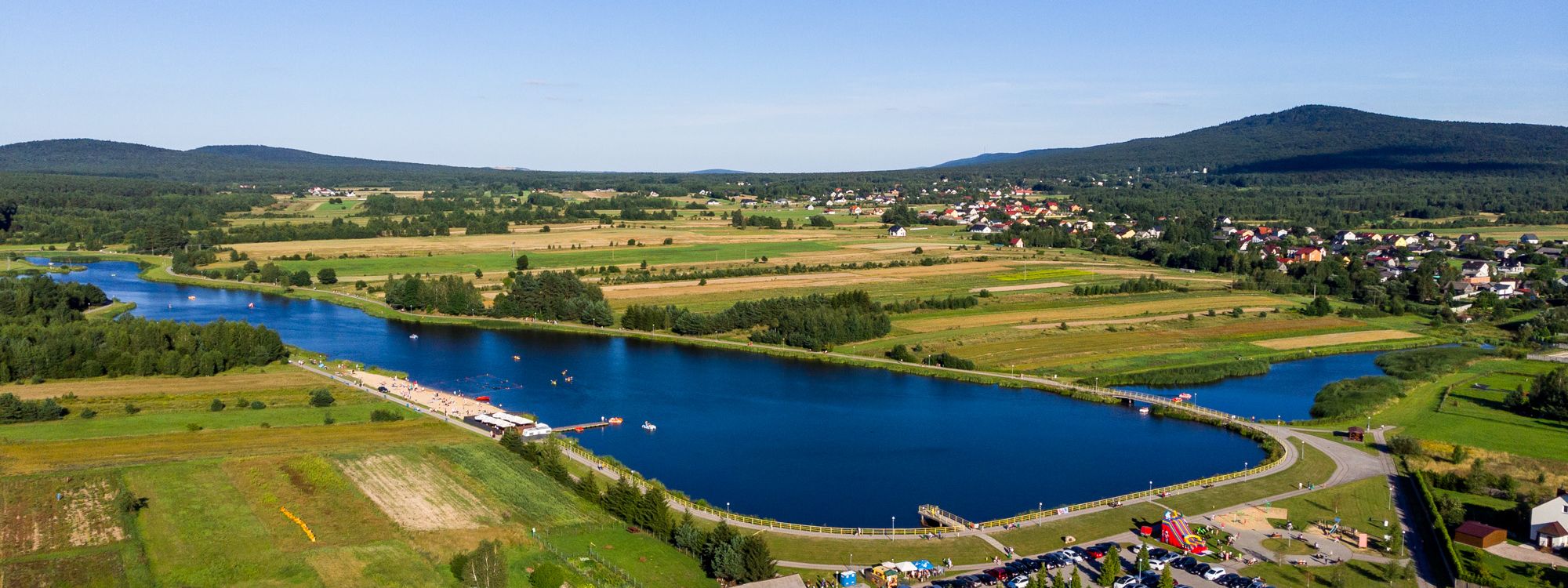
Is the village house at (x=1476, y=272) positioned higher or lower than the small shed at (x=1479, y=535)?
higher

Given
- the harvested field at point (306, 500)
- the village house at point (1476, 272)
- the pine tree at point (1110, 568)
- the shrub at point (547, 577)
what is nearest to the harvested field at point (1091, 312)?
the village house at point (1476, 272)

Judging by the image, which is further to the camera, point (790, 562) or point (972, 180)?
point (972, 180)

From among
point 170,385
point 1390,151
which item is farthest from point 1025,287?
point 1390,151

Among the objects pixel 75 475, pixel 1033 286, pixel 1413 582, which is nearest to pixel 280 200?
pixel 1033 286

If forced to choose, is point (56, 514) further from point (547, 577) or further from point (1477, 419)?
point (1477, 419)

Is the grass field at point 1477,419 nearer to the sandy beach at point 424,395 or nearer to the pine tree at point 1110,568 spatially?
the pine tree at point 1110,568

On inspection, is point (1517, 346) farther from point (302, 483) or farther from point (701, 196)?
point (701, 196)
